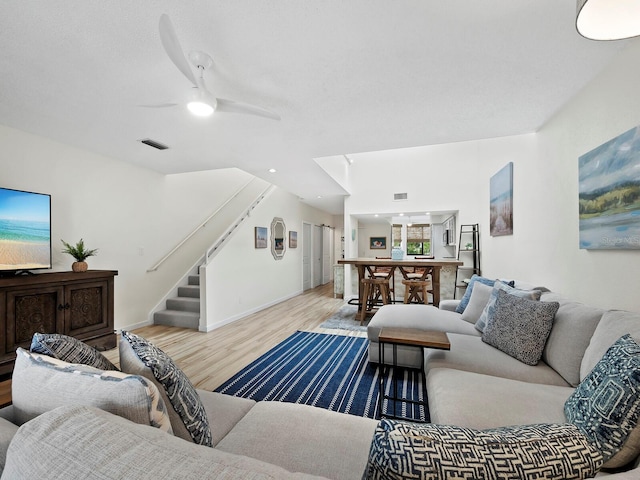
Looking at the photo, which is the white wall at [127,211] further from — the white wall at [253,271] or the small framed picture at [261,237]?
the small framed picture at [261,237]

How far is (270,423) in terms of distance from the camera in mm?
1175

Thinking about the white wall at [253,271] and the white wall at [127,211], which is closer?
the white wall at [127,211]

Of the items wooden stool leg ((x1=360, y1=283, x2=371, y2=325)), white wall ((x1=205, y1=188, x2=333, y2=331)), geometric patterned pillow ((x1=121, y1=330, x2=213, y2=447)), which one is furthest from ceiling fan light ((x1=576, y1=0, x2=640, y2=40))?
white wall ((x1=205, y1=188, x2=333, y2=331))

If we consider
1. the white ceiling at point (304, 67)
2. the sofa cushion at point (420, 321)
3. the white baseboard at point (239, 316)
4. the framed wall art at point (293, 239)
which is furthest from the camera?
the framed wall art at point (293, 239)

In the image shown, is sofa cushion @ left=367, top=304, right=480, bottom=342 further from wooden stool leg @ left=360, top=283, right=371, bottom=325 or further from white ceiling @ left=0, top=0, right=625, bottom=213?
white ceiling @ left=0, top=0, right=625, bottom=213

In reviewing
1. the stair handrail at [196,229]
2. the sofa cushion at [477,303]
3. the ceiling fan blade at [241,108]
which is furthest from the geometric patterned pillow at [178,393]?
the stair handrail at [196,229]

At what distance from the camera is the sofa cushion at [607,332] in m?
1.29

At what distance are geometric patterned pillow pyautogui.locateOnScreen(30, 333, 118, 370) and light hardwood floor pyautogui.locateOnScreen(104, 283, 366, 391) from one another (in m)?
1.55

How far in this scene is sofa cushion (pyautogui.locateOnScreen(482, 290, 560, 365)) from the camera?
179 centimetres

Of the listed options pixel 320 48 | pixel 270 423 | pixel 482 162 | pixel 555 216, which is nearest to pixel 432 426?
pixel 270 423

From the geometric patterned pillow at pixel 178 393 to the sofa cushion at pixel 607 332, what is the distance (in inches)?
70.7

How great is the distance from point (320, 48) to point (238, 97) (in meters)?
0.88

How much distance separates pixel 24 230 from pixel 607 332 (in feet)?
15.1

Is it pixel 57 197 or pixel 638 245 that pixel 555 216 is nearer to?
pixel 638 245
